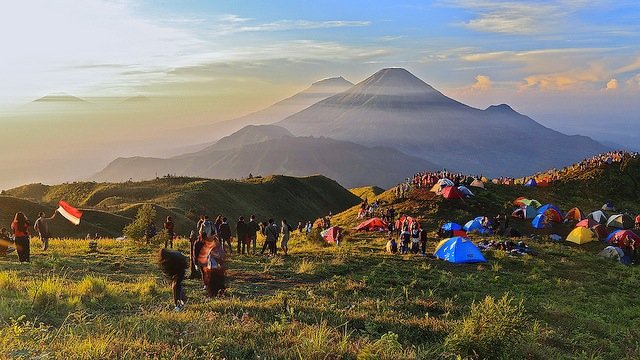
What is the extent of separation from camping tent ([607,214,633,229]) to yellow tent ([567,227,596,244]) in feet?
15.1

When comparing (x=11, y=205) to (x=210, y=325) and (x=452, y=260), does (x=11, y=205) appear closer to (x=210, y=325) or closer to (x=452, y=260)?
(x=452, y=260)

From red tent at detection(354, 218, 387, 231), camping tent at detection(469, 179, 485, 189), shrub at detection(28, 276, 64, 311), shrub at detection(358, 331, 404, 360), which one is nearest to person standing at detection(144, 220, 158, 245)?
shrub at detection(28, 276, 64, 311)

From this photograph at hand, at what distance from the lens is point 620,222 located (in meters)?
31.2

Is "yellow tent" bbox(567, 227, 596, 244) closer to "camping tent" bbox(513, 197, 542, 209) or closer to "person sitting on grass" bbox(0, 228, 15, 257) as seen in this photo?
"camping tent" bbox(513, 197, 542, 209)

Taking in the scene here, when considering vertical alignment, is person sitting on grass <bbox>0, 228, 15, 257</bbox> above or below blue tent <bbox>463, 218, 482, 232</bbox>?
above

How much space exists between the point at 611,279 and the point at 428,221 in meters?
13.2

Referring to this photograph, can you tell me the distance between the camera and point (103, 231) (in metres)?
37.2

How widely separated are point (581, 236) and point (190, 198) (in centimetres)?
4362

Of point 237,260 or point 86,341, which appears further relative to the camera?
point 237,260

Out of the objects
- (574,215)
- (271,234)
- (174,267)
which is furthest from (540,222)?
(174,267)

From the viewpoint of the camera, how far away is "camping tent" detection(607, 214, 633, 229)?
102 feet

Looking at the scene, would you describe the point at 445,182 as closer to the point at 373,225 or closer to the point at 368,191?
the point at 373,225

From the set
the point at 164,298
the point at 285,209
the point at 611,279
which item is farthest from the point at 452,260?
the point at 285,209

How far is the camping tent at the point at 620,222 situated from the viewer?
102 ft
